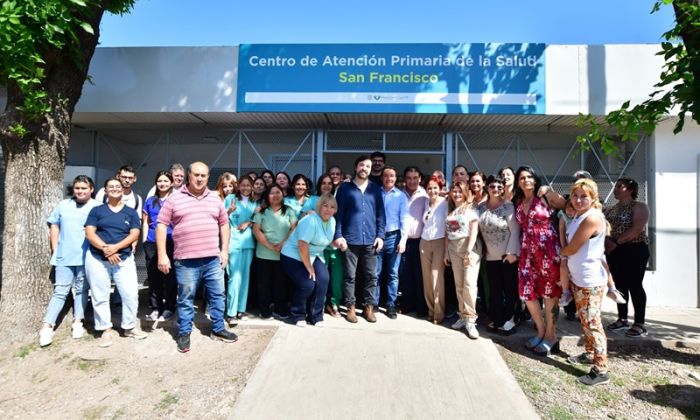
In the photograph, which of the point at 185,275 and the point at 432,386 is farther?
the point at 185,275

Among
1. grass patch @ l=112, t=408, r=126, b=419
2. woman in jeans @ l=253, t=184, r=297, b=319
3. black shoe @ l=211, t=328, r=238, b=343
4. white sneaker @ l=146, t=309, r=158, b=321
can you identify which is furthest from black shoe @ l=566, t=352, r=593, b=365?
white sneaker @ l=146, t=309, r=158, b=321

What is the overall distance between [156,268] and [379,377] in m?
2.86

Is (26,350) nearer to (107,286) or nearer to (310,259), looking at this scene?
(107,286)

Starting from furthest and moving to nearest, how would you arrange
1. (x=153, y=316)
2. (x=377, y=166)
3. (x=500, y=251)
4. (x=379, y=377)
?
(x=377, y=166), (x=153, y=316), (x=500, y=251), (x=379, y=377)

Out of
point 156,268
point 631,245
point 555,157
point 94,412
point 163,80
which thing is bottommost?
point 94,412

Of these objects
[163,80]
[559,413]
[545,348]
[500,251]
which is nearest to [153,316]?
[163,80]

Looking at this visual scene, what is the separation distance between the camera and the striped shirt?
11.7 ft

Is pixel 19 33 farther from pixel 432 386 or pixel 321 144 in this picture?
pixel 432 386

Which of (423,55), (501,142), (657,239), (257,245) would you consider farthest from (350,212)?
(657,239)

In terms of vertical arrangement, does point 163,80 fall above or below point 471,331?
above

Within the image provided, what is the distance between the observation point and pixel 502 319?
158 inches

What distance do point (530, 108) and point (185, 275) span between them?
5033 millimetres

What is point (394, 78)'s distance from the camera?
554 centimetres

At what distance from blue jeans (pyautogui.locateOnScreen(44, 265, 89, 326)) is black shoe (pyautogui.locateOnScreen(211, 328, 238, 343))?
144cm
